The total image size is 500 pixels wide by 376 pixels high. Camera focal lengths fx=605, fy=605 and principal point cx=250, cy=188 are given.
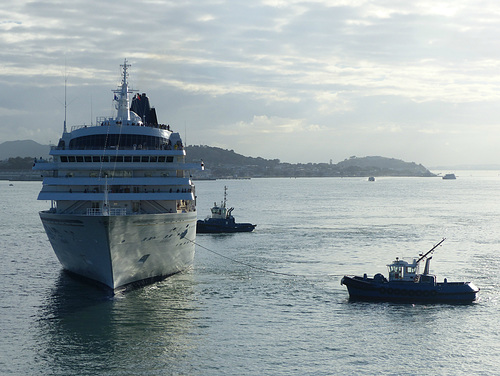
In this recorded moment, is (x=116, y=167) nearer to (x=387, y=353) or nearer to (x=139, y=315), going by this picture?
(x=139, y=315)

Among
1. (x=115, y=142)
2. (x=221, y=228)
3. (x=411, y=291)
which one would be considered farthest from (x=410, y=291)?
(x=221, y=228)

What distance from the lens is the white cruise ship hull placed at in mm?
39188

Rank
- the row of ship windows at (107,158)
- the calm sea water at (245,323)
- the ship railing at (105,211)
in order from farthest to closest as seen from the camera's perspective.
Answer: the row of ship windows at (107,158), the ship railing at (105,211), the calm sea water at (245,323)

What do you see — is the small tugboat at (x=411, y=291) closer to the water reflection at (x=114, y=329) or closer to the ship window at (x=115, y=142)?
the water reflection at (x=114, y=329)

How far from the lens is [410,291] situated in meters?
42.1

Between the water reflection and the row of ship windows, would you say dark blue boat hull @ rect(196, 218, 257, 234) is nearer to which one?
the water reflection

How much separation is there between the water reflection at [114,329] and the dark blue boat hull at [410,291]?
11552 millimetres

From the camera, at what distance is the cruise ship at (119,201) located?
132 feet

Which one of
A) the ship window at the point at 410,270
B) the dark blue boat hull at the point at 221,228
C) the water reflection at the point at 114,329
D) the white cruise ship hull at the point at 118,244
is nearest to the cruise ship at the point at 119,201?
the white cruise ship hull at the point at 118,244

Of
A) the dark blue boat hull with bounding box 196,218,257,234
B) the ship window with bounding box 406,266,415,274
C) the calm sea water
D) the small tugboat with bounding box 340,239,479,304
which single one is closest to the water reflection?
the calm sea water

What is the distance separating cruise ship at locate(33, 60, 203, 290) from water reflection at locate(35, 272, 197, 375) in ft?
5.52

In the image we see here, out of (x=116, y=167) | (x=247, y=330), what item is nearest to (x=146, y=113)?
(x=116, y=167)

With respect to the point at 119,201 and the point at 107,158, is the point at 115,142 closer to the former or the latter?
the point at 107,158

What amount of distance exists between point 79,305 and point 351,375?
19855 millimetres
